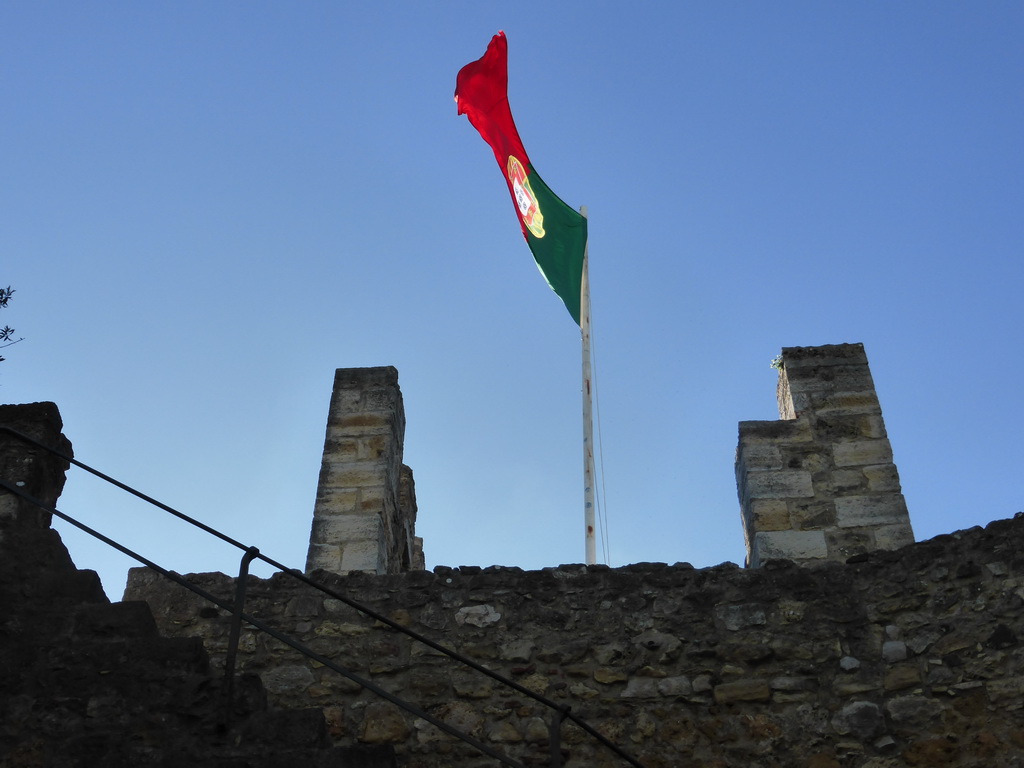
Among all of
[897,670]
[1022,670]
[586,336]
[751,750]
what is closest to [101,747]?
[751,750]

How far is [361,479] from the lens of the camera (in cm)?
621

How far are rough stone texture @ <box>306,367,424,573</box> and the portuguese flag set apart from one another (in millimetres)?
1749

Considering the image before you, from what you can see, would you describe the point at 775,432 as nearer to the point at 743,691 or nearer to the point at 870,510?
A: the point at 870,510

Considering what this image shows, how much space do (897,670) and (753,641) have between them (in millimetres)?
593

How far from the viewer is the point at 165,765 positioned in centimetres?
393

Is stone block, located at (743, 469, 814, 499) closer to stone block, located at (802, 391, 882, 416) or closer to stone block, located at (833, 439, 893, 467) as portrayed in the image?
stone block, located at (833, 439, 893, 467)

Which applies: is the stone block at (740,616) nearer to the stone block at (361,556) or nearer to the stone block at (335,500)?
the stone block at (361,556)

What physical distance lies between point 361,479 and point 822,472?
92.8 inches

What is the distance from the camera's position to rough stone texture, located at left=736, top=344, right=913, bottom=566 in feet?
19.7

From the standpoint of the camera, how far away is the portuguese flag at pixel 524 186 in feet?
26.6

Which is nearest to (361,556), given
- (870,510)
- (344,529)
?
(344,529)

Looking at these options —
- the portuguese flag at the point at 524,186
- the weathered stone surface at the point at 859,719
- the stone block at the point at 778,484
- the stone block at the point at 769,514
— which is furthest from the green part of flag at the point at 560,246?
the weathered stone surface at the point at 859,719

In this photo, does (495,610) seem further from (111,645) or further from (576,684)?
(111,645)

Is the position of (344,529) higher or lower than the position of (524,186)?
lower
